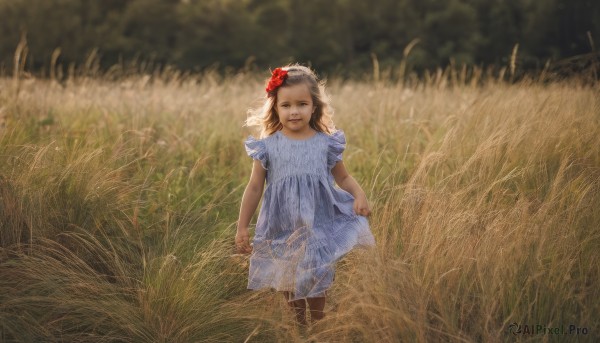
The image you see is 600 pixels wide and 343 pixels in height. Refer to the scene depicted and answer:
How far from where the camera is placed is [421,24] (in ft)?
91.6

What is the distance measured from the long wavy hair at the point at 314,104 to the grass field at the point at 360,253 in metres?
0.54

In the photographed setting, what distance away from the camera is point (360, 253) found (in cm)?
260

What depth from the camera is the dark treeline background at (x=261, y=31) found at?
25.0m

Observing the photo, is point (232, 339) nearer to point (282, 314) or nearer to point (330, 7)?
point (282, 314)

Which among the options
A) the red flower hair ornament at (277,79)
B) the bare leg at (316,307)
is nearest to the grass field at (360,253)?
the bare leg at (316,307)

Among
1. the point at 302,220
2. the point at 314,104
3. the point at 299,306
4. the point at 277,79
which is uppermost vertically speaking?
the point at 277,79

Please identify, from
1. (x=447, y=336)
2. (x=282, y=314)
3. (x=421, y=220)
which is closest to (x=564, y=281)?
(x=447, y=336)

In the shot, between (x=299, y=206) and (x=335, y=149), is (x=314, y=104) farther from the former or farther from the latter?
(x=299, y=206)

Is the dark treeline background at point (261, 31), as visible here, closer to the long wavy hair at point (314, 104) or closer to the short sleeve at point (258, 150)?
the long wavy hair at point (314, 104)

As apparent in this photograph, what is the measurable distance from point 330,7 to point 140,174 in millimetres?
27387

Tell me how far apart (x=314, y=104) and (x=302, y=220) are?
57 centimetres

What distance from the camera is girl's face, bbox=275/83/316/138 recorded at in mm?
2756

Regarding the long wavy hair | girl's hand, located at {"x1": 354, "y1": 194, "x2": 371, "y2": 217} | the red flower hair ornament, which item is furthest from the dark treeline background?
girl's hand, located at {"x1": 354, "y1": 194, "x2": 371, "y2": 217}

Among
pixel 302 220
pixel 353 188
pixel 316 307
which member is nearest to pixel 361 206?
pixel 353 188
